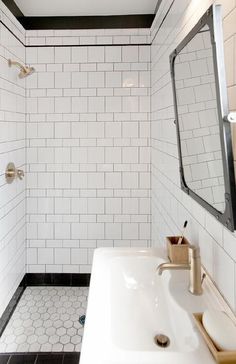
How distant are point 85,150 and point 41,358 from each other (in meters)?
1.71

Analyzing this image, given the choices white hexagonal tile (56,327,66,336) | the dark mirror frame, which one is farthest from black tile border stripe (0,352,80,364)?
the dark mirror frame

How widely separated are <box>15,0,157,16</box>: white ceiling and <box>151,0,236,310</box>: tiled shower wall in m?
0.25

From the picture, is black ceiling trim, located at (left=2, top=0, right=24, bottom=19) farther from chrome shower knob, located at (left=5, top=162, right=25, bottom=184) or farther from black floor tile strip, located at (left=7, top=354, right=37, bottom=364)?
black floor tile strip, located at (left=7, top=354, right=37, bottom=364)

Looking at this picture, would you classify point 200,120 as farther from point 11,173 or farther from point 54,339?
point 54,339

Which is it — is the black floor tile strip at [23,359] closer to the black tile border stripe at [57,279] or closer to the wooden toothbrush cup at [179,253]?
the black tile border stripe at [57,279]

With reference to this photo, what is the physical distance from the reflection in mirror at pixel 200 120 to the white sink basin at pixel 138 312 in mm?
373

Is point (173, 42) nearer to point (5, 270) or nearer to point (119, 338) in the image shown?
point (119, 338)

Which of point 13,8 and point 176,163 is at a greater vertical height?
point 13,8

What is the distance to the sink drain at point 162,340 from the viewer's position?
40.0 inches

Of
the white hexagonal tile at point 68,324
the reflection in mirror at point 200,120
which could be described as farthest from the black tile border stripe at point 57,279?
the reflection in mirror at point 200,120

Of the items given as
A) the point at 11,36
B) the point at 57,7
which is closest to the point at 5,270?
the point at 11,36

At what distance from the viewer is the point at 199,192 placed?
4.07ft

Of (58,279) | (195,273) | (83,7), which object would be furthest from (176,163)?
(58,279)

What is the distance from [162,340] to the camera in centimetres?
103
